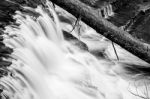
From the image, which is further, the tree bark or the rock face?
the rock face

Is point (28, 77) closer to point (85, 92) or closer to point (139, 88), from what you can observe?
point (85, 92)

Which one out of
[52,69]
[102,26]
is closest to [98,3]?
[52,69]

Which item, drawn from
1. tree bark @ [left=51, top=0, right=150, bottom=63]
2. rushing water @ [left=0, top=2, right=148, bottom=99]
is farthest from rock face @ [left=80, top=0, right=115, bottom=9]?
tree bark @ [left=51, top=0, right=150, bottom=63]

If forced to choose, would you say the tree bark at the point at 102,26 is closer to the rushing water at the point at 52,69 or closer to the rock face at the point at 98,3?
the rushing water at the point at 52,69

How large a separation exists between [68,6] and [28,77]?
1.77 metres

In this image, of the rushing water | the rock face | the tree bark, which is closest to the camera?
the tree bark

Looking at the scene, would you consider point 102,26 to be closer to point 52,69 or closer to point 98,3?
point 52,69

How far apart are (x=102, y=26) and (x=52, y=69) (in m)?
2.61

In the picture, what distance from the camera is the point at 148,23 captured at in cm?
938

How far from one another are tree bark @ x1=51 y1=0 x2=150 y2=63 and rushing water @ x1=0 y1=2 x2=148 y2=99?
39.5 inches

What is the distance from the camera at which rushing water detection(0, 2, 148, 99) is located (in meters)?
5.09

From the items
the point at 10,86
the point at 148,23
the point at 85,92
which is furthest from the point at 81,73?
the point at 148,23

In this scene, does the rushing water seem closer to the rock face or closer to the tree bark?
the tree bark

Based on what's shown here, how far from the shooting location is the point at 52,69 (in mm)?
6363
